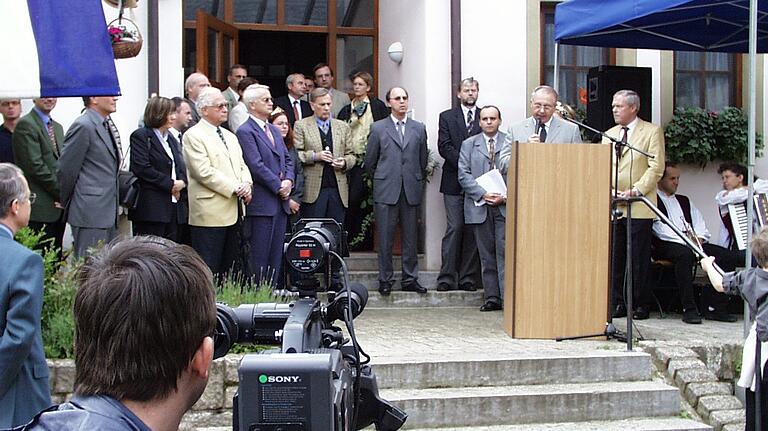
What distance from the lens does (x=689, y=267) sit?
9.77m

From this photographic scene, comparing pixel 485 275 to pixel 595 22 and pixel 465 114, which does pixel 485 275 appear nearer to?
pixel 465 114

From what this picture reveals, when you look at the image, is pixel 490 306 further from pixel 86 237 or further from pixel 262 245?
pixel 86 237

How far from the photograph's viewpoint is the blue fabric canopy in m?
8.61

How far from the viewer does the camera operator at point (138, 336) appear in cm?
171

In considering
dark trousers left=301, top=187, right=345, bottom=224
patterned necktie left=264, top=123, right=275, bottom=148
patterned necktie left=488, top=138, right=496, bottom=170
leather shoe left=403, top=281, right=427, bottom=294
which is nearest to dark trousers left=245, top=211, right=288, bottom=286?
patterned necktie left=264, top=123, right=275, bottom=148

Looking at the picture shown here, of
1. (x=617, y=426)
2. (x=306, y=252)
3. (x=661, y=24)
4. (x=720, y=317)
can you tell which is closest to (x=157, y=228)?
(x=617, y=426)

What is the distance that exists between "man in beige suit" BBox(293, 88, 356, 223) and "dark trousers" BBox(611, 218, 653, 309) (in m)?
2.60

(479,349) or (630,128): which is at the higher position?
(630,128)

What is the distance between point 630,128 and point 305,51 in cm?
590

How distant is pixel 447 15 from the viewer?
431 inches

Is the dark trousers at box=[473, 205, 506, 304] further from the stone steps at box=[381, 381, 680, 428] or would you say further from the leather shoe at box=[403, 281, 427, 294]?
the stone steps at box=[381, 381, 680, 428]

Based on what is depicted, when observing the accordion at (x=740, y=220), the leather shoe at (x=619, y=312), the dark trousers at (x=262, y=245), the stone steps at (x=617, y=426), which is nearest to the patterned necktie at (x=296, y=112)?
the dark trousers at (x=262, y=245)

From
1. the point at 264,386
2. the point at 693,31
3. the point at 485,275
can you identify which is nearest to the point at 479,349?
the point at 485,275

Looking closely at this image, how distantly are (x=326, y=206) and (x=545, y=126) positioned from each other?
2210 mm
